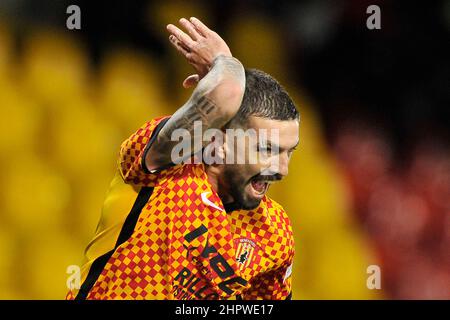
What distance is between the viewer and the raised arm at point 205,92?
4.51 feet

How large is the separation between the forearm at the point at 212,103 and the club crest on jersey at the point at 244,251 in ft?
1.00

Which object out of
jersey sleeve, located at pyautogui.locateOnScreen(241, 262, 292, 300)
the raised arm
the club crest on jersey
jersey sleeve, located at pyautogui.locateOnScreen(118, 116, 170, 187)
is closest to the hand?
the raised arm

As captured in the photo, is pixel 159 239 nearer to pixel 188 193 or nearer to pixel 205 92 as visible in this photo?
pixel 188 193

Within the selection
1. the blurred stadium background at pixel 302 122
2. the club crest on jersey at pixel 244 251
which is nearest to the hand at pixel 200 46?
the club crest on jersey at pixel 244 251

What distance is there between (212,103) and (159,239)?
0.91 feet

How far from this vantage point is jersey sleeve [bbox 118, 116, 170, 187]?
145 cm

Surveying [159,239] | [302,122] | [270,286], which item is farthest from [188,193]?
[302,122]

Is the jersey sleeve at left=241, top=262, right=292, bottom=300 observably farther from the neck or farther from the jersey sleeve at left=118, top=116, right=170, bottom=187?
the jersey sleeve at left=118, top=116, right=170, bottom=187

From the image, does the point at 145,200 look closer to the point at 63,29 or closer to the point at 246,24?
the point at 63,29

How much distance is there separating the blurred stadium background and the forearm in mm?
1181

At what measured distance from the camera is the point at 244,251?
1640mm

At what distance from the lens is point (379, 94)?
297 cm

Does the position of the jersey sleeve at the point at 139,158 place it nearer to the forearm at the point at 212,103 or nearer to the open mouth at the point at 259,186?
the forearm at the point at 212,103

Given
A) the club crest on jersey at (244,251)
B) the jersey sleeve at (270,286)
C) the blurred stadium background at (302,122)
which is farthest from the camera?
the blurred stadium background at (302,122)
